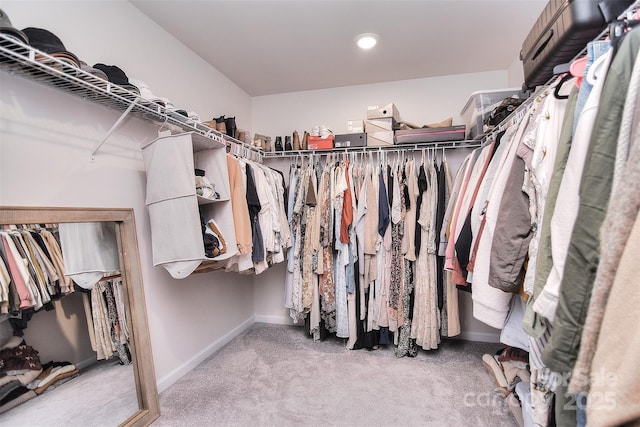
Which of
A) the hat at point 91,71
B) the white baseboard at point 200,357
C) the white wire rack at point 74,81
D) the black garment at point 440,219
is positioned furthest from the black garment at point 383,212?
the hat at point 91,71

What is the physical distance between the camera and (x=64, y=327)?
1.28 meters

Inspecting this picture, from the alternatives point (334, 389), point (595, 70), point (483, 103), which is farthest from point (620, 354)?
point (483, 103)

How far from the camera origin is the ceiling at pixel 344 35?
5.68 feet

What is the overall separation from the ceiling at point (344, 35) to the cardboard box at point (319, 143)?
611 mm

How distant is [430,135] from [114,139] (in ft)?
7.31

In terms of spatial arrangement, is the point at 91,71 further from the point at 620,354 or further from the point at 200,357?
the point at 200,357

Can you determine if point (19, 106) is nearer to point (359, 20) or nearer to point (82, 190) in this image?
point (82, 190)

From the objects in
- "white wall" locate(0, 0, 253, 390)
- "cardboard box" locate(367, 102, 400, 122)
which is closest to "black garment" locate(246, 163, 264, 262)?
"white wall" locate(0, 0, 253, 390)

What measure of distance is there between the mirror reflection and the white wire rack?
0.50 metres

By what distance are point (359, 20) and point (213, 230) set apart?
1674 millimetres

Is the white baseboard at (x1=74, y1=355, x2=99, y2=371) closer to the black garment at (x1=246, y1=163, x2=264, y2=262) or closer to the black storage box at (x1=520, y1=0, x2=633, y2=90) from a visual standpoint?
the black garment at (x1=246, y1=163, x2=264, y2=262)

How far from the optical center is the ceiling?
5.68 ft

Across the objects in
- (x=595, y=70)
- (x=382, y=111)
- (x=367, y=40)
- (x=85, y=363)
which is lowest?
(x=85, y=363)

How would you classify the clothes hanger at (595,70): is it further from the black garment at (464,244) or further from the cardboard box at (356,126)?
the cardboard box at (356,126)
